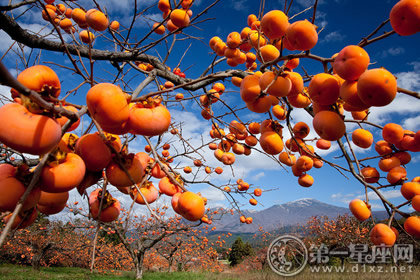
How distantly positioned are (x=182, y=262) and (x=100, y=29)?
1952 cm

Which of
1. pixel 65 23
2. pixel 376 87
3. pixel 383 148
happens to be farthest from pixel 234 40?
pixel 65 23

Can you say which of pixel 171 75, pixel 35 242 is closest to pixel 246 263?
pixel 35 242

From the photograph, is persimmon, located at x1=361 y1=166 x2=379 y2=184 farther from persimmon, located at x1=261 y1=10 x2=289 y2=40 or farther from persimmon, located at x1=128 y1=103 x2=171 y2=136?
persimmon, located at x1=128 y1=103 x2=171 y2=136

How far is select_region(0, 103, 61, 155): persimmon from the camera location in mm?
646

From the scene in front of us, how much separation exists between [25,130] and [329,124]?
3.58 feet

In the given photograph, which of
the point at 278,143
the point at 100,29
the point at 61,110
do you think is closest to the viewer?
the point at 61,110

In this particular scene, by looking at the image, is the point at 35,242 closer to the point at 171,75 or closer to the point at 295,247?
the point at 295,247

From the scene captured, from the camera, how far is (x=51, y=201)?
885mm

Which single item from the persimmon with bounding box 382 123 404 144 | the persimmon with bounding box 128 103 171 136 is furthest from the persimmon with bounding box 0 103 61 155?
the persimmon with bounding box 382 123 404 144

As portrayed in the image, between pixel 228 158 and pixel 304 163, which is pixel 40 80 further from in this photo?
pixel 228 158

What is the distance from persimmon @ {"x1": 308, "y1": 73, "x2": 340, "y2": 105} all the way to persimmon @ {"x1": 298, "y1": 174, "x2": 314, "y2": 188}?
105cm

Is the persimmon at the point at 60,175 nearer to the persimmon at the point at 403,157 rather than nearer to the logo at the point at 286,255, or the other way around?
the persimmon at the point at 403,157

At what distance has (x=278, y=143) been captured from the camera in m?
1.45

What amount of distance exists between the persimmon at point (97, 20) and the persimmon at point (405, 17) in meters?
2.30
